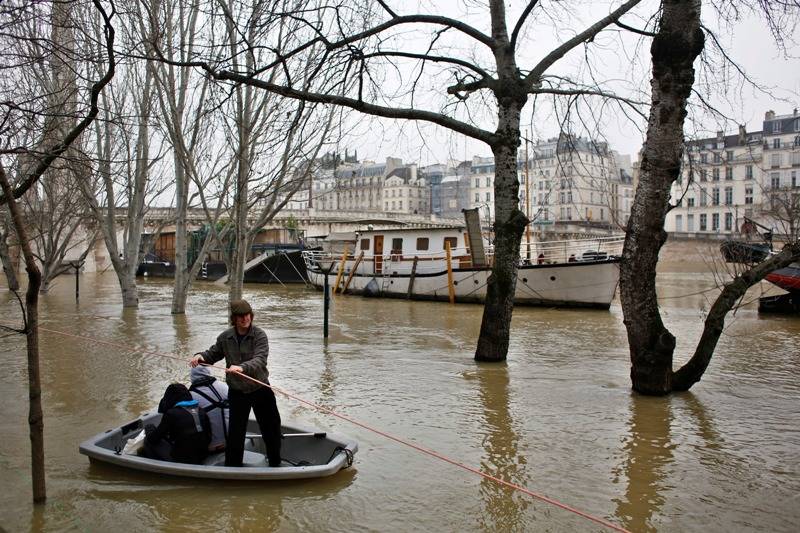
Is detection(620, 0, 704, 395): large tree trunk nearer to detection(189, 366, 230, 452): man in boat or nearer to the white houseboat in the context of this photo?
detection(189, 366, 230, 452): man in boat

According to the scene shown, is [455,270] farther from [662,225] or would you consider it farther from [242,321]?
[242,321]

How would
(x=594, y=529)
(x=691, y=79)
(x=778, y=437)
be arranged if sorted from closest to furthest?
(x=594, y=529) → (x=778, y=437) → (x=691, y=79)

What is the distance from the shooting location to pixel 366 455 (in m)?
6.45

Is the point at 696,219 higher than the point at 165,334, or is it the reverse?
the point at 696,219

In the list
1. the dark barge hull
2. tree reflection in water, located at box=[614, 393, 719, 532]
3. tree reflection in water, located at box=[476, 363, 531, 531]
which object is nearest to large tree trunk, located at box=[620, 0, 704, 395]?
tree reflection in water, located at box=[614, 393, 719, 532]

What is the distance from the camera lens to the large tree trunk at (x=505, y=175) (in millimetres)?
10555

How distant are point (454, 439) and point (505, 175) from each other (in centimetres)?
489

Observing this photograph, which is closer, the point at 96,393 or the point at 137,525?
the point at 137,525

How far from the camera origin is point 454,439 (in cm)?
700

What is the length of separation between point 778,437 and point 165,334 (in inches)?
490


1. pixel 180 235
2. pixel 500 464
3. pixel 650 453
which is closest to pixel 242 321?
pixel 500 464

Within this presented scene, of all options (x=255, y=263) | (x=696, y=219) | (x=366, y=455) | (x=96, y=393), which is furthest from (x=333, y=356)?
(x=696, y=219)

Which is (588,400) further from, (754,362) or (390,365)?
(754,362)

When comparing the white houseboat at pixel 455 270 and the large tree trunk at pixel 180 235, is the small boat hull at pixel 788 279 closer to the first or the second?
the white houseboat at pixel 455 270
